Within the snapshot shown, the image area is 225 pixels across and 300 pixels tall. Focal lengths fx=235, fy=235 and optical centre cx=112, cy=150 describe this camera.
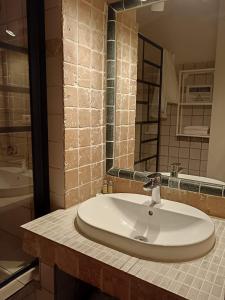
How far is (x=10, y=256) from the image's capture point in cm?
142

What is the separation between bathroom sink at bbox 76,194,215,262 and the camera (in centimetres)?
82

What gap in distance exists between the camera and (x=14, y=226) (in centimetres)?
154

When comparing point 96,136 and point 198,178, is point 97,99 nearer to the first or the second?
point 96,136

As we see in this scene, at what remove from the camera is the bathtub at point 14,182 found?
140 cm

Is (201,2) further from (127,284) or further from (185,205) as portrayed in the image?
(127,284)

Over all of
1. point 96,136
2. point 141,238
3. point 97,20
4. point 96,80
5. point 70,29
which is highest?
point 97,20

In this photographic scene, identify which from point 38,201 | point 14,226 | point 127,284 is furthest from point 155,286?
point 14,226

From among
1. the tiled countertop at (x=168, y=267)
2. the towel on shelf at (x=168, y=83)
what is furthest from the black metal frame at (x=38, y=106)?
the towel on shelf at (x=168, y=83)

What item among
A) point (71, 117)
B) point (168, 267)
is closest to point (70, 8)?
point (71, 117)

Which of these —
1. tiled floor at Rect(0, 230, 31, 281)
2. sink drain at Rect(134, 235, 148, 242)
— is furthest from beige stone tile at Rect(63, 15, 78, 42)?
tiled floor at Rect(0, 230, 31, 281)

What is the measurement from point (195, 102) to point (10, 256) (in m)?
1.38

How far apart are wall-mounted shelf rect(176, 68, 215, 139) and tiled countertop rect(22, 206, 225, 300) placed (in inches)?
19.0

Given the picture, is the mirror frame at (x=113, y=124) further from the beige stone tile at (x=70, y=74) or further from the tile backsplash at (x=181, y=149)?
the beige stone tile at (x=70, y=74)

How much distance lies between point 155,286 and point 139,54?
45.0 inches
